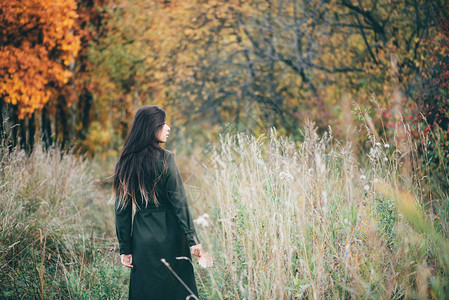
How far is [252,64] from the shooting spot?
8.51 metres

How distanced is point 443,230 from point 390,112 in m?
3.22

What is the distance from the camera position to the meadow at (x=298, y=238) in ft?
8.58

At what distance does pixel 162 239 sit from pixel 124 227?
328 millimetres

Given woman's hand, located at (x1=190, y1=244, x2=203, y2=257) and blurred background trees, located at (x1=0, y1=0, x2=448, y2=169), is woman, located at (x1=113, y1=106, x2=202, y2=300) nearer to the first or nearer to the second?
woman's hand, located at (x1=190, y1=244, x2=203, y2=257)

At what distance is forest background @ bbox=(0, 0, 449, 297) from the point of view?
6.65 meters

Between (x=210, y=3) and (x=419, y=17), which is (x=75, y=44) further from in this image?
(x=419, y=17)

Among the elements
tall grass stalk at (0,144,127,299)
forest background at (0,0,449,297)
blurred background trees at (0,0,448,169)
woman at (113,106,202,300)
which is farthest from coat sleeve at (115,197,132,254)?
blurred background trees at (0,0,448,169)

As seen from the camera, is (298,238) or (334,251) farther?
(298,238)

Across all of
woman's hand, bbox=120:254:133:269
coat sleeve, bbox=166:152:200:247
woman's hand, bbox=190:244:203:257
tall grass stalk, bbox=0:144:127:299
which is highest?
coat sleeve, bbox=166:152:200:247

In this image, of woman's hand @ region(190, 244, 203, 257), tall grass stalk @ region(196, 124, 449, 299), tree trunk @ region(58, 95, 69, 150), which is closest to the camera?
tall grass stalk @ region(196, 124, 449, 299)

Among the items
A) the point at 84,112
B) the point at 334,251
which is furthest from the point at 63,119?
the point at 334,251

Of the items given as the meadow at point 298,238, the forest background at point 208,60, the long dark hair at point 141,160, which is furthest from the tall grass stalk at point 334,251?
the forest background at point 208,60

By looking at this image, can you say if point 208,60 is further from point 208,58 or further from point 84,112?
point 84,112

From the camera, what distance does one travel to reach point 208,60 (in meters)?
8.68
